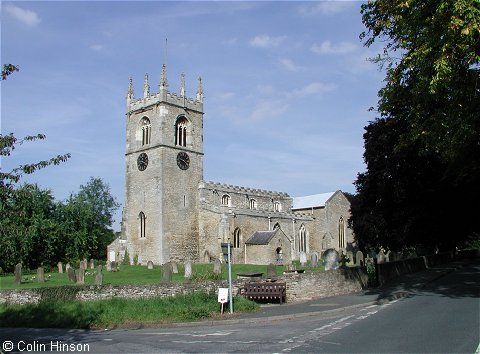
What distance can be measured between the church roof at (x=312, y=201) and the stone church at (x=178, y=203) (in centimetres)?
774

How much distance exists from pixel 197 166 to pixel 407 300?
34.3 m

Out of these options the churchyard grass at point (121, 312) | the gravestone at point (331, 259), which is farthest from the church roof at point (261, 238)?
the churchyard grass at point (121, 312)

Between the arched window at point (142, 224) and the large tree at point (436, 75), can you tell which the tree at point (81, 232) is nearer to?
the arched window at point (142, 224)

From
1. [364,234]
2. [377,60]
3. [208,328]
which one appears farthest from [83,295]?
[364,234]

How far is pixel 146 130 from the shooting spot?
4803 centimetres

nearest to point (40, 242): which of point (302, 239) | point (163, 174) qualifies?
point (163, 174)

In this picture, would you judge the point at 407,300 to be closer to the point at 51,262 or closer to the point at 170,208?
the point at 170,208

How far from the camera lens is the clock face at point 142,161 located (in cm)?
4706

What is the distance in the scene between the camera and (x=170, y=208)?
45.0 meters

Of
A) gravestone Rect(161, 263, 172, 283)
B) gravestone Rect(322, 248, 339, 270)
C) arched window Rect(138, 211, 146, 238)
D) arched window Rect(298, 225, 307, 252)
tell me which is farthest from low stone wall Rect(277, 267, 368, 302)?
arched window Rect(298, 225, 307, 252)

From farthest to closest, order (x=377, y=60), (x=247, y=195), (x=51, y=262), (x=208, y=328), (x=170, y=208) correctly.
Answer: (x=247, y=195)
(x=51, y=262)
(x=170, y=208)
(x=377, y=60)
(x=208, y=328)

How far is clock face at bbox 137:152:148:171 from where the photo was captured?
154 feet

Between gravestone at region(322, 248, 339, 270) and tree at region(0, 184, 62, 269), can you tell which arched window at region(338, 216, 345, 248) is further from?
gravestone at region(322, 248, 339, 270)

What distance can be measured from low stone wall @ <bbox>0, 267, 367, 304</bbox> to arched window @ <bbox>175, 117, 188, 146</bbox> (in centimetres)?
2820
